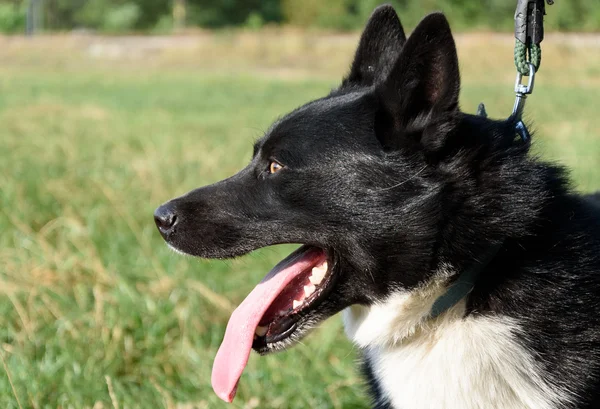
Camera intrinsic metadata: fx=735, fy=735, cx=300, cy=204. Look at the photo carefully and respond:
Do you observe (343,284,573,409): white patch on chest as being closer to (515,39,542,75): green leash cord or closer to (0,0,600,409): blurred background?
(0,0,600,409): blurred background

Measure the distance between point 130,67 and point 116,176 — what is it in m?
23.0

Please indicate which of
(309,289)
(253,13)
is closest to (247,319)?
(309,289)

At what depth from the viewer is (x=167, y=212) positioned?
2438 mm

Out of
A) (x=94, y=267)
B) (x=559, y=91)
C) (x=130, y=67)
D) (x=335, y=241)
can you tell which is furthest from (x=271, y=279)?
(x=130, y=67)

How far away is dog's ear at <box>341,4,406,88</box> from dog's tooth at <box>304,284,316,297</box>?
2.71 feet

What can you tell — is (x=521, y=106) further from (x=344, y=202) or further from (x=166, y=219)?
(x=166, y=219)

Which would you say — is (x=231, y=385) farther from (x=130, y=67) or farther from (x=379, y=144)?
(x=130, y=67)

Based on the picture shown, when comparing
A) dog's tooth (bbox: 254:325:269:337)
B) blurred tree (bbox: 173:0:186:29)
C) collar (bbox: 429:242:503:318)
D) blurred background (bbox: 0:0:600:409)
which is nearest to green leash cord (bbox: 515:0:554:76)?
blurred background (bbox: 0:0:600:409)

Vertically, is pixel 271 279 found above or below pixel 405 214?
below

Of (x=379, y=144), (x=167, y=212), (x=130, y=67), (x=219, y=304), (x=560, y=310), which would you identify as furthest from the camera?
(x=130, y=67)

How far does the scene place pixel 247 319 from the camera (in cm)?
230

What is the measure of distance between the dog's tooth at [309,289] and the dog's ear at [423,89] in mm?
498

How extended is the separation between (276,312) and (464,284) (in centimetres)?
60

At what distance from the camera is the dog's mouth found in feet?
7.44
